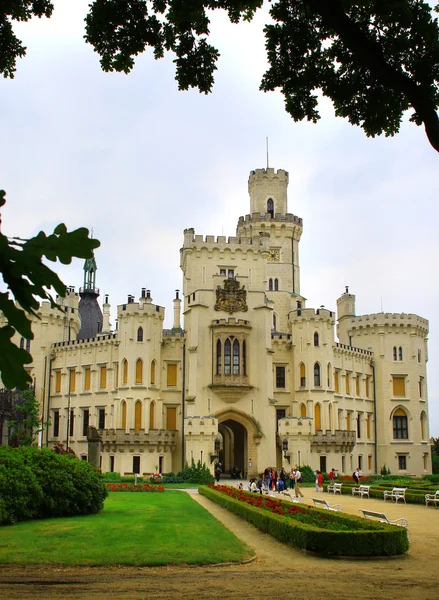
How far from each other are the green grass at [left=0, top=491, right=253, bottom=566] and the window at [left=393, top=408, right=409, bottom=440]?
43237mm

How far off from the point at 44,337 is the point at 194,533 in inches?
1759

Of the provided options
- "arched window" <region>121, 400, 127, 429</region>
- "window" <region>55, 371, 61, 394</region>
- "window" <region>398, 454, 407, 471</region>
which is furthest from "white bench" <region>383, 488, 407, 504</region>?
"window" <region>55, 371, 61, 394</region>

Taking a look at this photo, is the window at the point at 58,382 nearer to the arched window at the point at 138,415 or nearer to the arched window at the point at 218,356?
the arched window at the point at 138,415

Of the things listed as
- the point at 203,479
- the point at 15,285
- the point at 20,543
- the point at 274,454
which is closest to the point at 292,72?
the point at 15,285

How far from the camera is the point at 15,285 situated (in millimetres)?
4211

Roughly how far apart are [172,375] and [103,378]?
646 cm

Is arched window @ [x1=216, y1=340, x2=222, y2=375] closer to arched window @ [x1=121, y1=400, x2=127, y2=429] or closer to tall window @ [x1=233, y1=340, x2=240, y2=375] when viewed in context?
tall window @ [x1=233, y1=340, x2=240, y2=375]

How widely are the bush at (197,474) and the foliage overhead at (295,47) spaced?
39110 mm

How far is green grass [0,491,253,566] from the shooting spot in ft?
49.8

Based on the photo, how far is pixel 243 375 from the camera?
177 feet

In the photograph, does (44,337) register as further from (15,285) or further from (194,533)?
(15,285)

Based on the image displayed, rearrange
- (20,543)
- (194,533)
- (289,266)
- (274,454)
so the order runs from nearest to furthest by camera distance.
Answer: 1. (20,543)
2. (194,533)
3. (274,454)
4. (289,266)

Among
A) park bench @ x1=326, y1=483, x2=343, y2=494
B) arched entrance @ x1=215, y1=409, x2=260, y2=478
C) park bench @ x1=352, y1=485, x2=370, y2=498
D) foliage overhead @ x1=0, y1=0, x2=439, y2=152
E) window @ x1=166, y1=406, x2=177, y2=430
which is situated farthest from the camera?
window @ x1=166, y1=406, x2=177, y2=430

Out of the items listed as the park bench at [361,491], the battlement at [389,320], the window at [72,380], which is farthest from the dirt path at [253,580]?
the battlement at [389,320]
